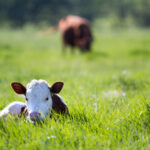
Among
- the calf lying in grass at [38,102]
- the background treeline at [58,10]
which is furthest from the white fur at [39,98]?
the background treeline at [58,10]

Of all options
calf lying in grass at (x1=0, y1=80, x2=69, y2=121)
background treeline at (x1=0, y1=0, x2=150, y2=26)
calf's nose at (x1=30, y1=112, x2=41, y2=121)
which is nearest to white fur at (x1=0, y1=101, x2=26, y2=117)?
calf lying in grass at (x1=0, y1=80, x2=69, y2=121)

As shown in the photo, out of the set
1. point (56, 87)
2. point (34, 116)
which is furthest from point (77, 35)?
point (34, 116)

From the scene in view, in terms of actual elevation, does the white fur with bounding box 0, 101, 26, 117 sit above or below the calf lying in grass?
below

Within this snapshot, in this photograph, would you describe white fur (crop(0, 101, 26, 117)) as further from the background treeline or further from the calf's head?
the background treeline

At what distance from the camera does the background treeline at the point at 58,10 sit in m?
46.7

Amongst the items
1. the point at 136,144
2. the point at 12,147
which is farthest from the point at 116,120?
the point at 12,147

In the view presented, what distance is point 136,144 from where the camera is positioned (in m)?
2.48

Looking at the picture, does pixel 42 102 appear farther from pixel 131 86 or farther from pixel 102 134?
pixel 131 86

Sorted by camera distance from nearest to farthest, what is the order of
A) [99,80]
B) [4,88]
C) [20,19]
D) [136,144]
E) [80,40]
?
[136,144], [4,88], [99,80], [80,40], [20,19]

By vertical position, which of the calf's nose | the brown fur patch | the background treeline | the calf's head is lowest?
the brown fur patch

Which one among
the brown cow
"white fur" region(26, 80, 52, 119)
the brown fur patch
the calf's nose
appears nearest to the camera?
the calf's nose

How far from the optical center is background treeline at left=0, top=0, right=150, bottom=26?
153 feet

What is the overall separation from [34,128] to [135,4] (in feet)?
158

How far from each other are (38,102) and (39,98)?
0.16 ft
